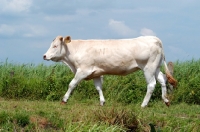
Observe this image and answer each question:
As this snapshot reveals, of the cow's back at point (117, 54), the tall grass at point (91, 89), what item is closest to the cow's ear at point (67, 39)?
the cow's back at point (117, 54)

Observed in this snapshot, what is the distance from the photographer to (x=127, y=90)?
14711 millimetres

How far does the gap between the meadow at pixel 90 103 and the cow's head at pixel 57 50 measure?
4.32 feet

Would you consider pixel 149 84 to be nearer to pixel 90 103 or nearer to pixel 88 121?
pixel 90 103

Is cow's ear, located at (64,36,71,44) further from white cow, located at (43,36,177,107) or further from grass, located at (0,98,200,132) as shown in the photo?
grass, located at (0,98,200,132)

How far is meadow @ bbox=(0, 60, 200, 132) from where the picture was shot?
346 inches

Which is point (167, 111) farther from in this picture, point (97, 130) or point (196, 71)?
point (196, 71)

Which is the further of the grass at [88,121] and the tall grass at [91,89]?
the tall grass at [91,89]

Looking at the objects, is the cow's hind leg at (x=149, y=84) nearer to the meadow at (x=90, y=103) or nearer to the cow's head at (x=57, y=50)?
the meadow at (x=90, y=103)

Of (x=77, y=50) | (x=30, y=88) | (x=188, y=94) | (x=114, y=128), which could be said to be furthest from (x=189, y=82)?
(x=114, y=128)

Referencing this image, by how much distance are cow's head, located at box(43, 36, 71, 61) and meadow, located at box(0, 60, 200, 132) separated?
132 cm

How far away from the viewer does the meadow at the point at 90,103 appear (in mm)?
8781

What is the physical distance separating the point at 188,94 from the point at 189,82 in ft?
1.82

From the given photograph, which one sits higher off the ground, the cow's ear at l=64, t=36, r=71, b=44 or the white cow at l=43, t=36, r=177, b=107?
the cow's ear at l=64, t=36, r=71, b=44

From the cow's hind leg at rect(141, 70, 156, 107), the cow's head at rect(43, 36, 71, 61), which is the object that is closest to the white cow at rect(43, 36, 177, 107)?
the cow's hind leg at rect(141, 70, 156, 107)
